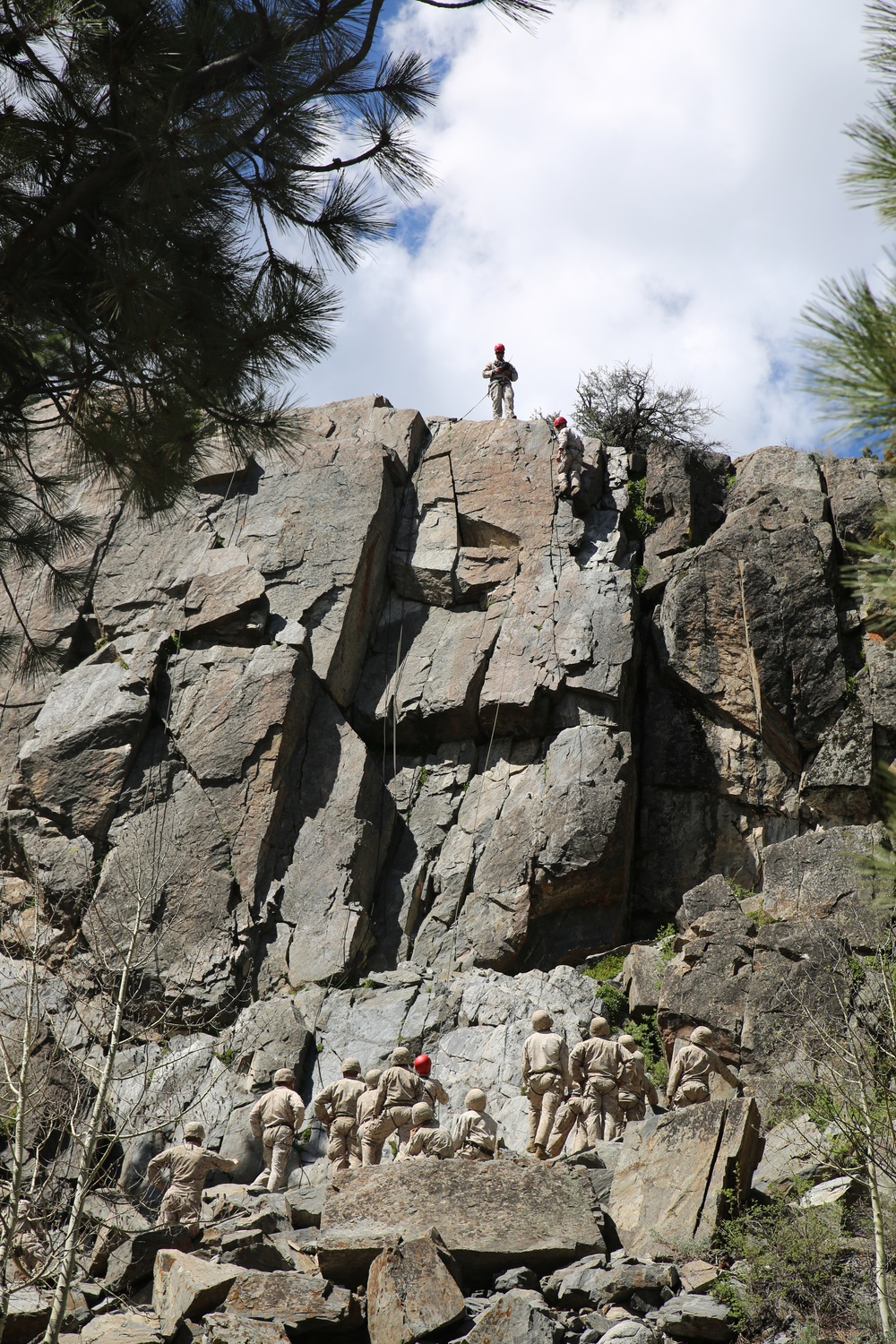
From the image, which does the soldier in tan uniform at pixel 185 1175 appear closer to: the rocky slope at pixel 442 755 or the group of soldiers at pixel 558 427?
the rocky slope at pixel 442 755

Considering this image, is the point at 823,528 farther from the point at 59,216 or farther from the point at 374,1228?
the point at 59,216

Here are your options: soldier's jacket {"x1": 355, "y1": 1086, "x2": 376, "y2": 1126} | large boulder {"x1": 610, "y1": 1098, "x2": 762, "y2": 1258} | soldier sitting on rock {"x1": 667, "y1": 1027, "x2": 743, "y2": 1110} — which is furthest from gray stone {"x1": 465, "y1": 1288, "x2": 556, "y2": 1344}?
soldier sitting on rock {"x1": 667, "y1": 1027, "x2": 743, "y2": 1110}

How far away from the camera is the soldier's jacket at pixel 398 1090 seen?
12.9m

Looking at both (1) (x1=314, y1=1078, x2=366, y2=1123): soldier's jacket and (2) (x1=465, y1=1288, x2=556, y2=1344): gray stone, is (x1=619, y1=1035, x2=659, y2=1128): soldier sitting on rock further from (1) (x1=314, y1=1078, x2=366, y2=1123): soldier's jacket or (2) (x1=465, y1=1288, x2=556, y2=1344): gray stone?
(2) (x1=465, y1=1288, x2=556, y2=1344): gray stone

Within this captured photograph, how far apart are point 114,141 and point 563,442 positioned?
15854 millimetres

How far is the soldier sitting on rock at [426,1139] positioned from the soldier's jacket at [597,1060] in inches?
65.6

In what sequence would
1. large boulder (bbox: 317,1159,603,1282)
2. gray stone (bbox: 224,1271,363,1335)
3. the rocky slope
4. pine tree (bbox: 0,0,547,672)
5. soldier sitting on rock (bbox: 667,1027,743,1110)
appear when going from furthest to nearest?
the rocky slope → soldier sitting on rock (bbox: 667,1027,743,1110) → large boulder (bbox: 317,1159,603,1282) → gray stone (bbox: 224,1271,363,1335) → pine tree (bbox: 0,0,547,672)

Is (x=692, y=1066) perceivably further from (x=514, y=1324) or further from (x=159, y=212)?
(x=159, y=212)

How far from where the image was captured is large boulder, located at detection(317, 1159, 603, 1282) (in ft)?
30.6

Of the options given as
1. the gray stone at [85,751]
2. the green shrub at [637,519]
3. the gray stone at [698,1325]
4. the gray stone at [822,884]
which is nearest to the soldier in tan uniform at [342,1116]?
the gray stone at [698,1325]

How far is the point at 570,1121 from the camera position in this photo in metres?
13.0

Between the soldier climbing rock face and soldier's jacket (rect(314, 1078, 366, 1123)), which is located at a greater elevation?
the soldier climbing rock face

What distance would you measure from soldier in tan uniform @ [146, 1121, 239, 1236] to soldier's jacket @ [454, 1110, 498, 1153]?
2459 millimetres

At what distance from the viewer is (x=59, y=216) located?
5.95m
